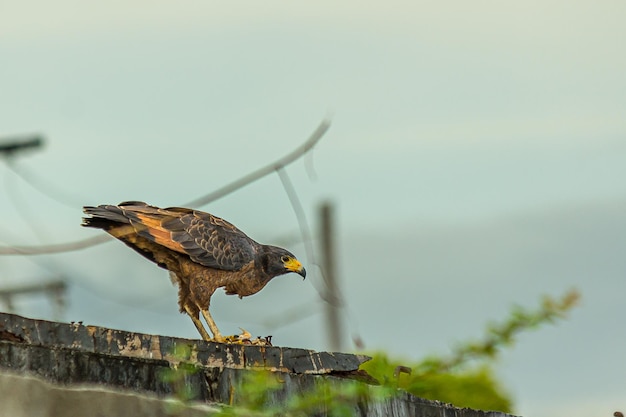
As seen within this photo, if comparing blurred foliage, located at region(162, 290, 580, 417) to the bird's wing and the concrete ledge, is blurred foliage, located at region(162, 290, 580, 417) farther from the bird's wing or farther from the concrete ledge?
the bird's wing

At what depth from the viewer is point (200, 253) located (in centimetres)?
897

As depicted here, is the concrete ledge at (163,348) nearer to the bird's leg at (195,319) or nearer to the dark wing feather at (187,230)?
the dark wing feather at (187,230)

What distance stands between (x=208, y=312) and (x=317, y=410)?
3.87 metres

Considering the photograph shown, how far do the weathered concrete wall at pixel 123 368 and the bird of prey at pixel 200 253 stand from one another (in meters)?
2.73

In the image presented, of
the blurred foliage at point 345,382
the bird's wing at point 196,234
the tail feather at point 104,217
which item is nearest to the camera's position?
the blurred foliage at point 345,382

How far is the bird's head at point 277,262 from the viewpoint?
9.71m

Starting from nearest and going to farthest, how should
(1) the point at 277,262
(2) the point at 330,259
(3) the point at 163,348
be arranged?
1. (3) the point at 163,348
2. (1) the point at 277,262
3. (2) the point at 330,259

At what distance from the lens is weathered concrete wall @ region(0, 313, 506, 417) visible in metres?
4.42

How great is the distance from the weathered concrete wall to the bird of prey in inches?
108

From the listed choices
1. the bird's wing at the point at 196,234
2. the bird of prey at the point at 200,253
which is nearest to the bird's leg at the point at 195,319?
the bird of prey at the point at 200,253

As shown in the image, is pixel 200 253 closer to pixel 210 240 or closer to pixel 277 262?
pixel 210 240

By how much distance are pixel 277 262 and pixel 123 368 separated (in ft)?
15.6

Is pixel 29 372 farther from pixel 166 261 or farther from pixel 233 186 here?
pixel 166 261

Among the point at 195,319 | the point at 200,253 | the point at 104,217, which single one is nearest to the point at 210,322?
the point at 195,319
